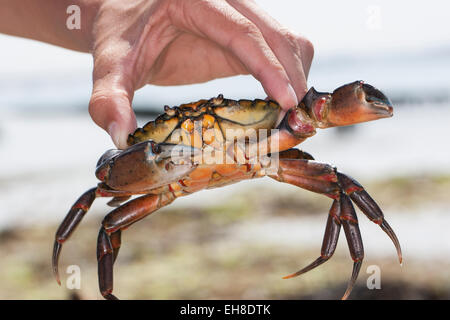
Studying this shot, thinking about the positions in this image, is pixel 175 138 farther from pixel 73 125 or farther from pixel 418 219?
pixel 73 125

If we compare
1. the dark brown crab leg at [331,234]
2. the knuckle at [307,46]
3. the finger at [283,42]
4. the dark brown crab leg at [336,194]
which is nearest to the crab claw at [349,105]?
the dark brown crab leg at [336,194]

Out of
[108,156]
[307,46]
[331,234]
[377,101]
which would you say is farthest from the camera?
[307,46]

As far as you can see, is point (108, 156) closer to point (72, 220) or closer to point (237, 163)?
point (237, 163)

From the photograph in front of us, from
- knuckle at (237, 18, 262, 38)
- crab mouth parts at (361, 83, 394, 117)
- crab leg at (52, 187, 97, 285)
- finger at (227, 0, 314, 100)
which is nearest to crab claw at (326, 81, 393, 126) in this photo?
crab mouth parts at (361, 83, 394, 117)

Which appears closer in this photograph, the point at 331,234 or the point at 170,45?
the point at 331,234

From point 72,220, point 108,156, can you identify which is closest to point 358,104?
point 108,156

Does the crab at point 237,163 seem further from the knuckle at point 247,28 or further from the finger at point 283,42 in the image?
the knuckle at point 247,28
